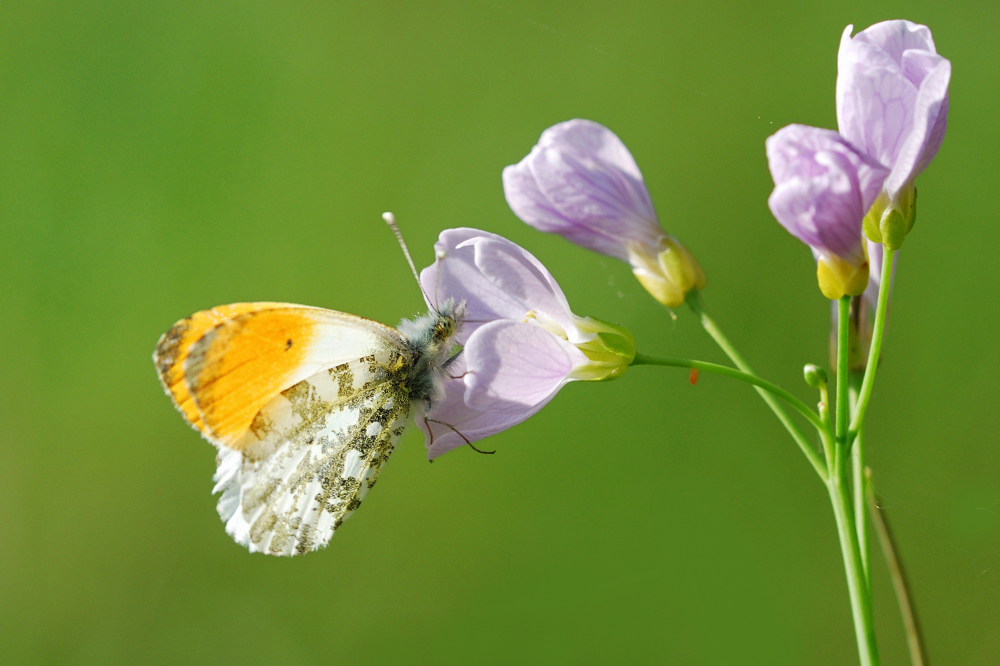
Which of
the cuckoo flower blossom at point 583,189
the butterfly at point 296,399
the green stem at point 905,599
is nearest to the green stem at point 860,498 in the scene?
the green stem at point 905,599

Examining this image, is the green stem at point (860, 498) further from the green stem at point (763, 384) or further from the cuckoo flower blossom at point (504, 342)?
the cuckoo flower blossom at point (504, 342)

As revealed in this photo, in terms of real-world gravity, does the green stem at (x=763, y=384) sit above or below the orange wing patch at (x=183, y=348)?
below

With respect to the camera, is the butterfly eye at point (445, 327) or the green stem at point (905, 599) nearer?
the green stem at point (905, 599)

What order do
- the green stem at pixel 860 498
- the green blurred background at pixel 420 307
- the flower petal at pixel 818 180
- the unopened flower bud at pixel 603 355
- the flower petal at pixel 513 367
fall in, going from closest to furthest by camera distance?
the flower petal at pixel 818 180 → the green stem at pixel 860 498 → the flower petal at pixel 513 367 → the unopened flower bud at pixel 603 355 → the green blurred background at pixel 420 307

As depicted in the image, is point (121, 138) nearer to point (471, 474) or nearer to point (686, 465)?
point (471, 474)

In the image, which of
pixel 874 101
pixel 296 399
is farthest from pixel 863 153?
pixel 296 399

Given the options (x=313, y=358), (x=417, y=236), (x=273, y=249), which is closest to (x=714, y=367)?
(x=313, y=358)
